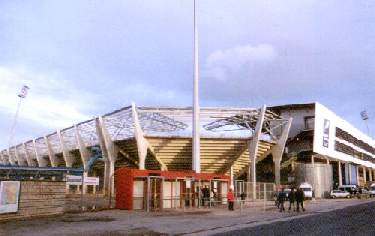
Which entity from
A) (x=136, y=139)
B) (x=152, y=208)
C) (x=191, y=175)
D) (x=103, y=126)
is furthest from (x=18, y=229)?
(x=103, y=126)

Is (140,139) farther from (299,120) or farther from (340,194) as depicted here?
(299,120)

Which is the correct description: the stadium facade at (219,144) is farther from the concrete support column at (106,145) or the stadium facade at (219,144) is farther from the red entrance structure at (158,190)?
the red entrance structure at (158,190)

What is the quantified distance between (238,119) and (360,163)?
49680mm

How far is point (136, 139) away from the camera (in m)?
51.5

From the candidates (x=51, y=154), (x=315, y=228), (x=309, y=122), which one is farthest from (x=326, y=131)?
(x=315, y=228)

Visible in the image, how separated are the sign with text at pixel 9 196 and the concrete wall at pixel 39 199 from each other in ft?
0.93

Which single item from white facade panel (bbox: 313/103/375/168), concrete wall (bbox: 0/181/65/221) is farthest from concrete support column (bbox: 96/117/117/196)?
white facade panel (bbox: 313/103/375/168)

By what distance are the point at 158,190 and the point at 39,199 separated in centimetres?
1066

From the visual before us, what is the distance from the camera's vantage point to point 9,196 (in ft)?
64.7

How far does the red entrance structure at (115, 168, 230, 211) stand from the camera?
29272 mm

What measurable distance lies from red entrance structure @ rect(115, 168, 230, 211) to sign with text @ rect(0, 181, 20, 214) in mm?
9689

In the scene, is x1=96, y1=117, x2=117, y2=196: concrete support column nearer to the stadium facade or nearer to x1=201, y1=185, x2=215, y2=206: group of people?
the stadium facade

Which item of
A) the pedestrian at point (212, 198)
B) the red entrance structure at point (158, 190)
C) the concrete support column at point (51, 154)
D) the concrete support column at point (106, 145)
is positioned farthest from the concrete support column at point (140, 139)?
the concrete support column at point (51, 154)

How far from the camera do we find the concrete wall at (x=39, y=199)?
20719mm
